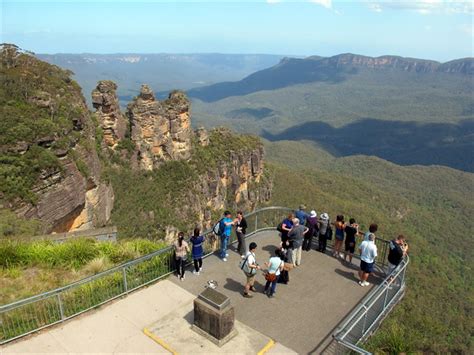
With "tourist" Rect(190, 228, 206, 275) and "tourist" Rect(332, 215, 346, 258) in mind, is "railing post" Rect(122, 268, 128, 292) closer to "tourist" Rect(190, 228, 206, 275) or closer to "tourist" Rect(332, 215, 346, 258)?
"tourist" Rect(190, 228, 206, 275)

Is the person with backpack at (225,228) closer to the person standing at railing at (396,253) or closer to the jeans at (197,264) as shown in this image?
the jeans at (197,264)

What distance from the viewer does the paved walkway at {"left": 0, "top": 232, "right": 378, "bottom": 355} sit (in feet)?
33.4

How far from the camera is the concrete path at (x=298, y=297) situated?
1107 cm

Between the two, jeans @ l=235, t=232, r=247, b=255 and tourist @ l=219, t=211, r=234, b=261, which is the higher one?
tourist @ l=219, t=211, r=234, b=261

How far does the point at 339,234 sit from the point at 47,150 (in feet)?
65.0

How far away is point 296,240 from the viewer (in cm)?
1444

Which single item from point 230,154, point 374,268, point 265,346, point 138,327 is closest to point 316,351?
point 265,346

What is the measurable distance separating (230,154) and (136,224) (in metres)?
26.9

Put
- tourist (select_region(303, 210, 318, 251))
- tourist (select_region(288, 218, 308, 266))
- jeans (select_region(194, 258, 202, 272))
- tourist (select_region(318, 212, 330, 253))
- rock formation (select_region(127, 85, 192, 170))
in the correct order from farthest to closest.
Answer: rock formation (select_region(127, 85, 192, 170)) → tourist (select_region(303, 210, 318, 251)) → tourist (select_region(318, 212, 330, 253)) → tourist (select_region(288, 218, 308, 266)) → jeans (select_region(194, 258, 202, 272))

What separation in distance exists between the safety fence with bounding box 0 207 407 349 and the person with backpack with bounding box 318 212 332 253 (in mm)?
3474

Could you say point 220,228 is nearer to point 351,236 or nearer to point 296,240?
point 296,240

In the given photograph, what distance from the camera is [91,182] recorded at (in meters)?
32.0

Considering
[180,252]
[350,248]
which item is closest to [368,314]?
[350,248]

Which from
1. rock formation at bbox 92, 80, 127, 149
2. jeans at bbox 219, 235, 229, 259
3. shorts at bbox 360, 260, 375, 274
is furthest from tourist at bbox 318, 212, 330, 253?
rock formation at bbox 92, 80, 127, 149
